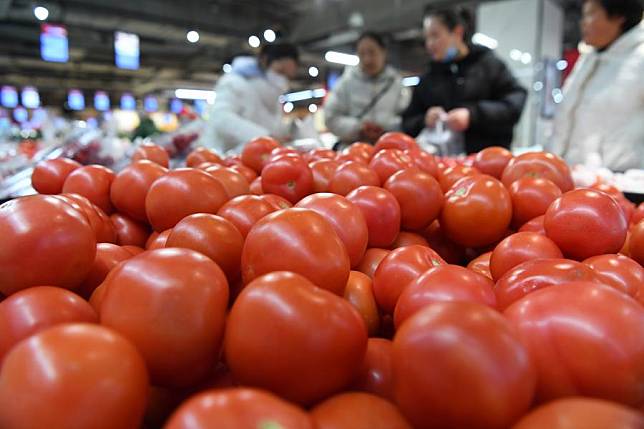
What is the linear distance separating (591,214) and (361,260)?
0.46 metres

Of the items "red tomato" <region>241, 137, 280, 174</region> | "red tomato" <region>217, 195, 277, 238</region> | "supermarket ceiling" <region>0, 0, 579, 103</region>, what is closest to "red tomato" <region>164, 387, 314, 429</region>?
"red tomato" <region>217, 195, 277, 238</region>

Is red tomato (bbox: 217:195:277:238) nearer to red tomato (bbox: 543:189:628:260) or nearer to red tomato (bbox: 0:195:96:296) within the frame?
red tomato (bbox: 0:195:96:296)

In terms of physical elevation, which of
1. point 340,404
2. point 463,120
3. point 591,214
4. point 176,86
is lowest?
point 340,404

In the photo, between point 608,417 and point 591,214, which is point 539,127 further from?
point 608,417

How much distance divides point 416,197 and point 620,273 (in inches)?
17.3

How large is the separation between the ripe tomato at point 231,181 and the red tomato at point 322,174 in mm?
189

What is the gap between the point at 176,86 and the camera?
23.1 metres

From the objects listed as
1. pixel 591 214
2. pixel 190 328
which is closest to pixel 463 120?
pixel 591 214

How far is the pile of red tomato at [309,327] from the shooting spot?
46cm

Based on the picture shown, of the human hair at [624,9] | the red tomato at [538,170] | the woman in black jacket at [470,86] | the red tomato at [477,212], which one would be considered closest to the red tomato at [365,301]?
the red tomato at [477,212]

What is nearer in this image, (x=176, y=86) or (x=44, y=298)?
(x=44, y=298)

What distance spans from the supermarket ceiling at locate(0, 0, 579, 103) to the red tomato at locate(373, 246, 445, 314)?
446 centimetres

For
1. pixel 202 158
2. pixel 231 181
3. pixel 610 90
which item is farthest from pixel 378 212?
pixel 610 90

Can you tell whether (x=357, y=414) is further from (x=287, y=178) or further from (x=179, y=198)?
(x=287, y=178)
